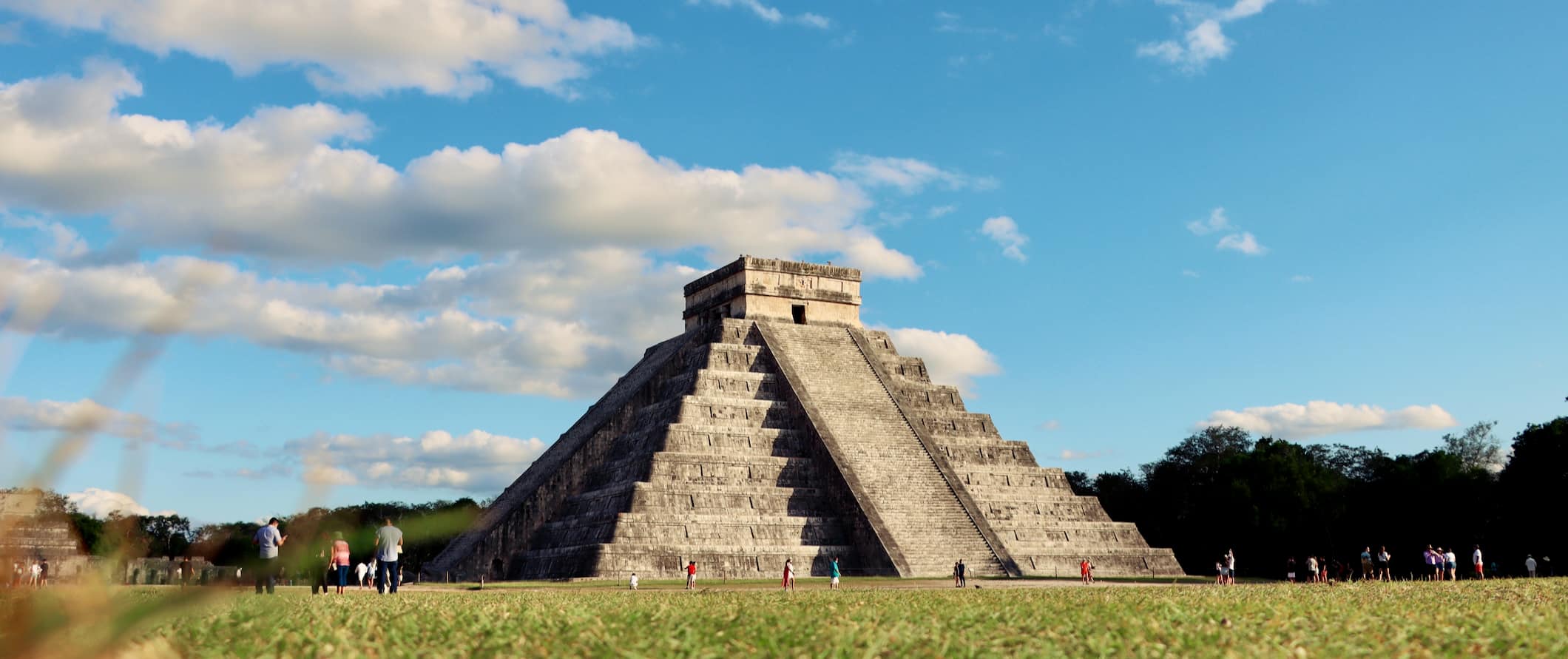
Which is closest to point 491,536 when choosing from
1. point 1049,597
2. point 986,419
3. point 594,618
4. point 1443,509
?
point 986,419

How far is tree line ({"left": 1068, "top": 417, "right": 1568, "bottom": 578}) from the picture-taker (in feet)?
149

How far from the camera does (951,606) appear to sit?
9.95 m

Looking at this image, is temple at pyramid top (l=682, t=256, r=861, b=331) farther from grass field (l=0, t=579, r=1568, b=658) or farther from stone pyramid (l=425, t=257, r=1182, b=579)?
grass field (l=0, t=579, r=1568, b=658)

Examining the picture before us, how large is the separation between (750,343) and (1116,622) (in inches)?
1433

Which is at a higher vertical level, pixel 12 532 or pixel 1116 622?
pixel 12 532

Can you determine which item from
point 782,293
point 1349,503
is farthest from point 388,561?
point 1349,503

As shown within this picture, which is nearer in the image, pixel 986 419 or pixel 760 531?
pixel 760 531

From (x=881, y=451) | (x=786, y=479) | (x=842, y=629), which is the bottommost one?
(x=842, y=629)

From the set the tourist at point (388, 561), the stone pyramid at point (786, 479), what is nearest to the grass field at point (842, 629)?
the tourist at point (388, 561)

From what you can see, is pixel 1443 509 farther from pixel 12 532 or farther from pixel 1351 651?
pixel 12 532

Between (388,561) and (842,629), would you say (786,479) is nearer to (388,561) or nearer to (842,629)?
(388,561)

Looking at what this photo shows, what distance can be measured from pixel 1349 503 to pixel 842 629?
182 feet

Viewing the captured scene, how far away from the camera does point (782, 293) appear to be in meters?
46.7

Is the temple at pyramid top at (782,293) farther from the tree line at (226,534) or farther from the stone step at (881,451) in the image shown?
the tree line at (226,534)
